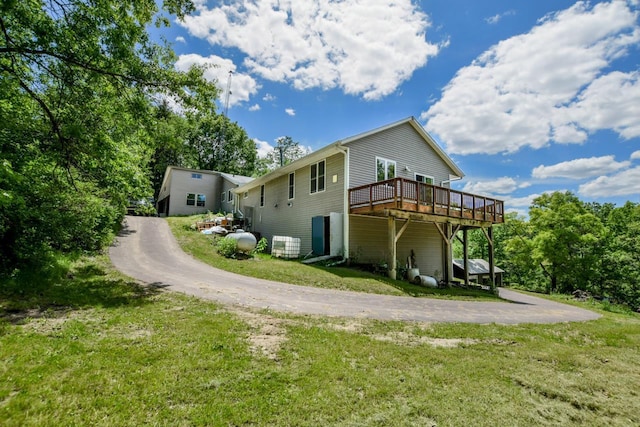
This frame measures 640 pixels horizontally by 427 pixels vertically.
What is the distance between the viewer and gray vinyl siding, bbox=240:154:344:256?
14.2 m

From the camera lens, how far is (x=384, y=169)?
1510 cm

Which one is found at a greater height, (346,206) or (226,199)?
(226,199)

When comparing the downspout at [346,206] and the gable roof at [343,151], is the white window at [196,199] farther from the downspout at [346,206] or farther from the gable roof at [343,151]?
the downspout at [346,206]

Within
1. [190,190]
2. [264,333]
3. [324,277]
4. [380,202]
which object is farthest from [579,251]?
[190,190]

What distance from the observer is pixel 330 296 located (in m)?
8.20

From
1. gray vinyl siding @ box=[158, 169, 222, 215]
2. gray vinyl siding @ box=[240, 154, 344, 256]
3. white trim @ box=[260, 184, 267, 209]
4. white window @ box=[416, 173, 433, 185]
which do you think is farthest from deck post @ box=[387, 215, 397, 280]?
gray vinyl siding @ box=[158, 169, 222, 215]

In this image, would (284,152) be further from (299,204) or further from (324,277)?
(324,277)

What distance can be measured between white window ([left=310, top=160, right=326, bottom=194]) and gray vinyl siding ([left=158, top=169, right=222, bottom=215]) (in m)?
17.8

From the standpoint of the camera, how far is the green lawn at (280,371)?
2.65m

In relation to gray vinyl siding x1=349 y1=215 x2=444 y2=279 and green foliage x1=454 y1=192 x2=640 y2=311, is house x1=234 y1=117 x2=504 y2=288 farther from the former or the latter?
green foliage x1=454 y1=192 x2=640 y2=311

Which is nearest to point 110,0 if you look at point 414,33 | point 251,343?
point 251,343

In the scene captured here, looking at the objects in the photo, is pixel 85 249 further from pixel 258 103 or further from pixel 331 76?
pixel 258 103

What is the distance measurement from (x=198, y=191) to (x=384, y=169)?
21.1 metres

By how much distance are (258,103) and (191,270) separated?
913 inches
